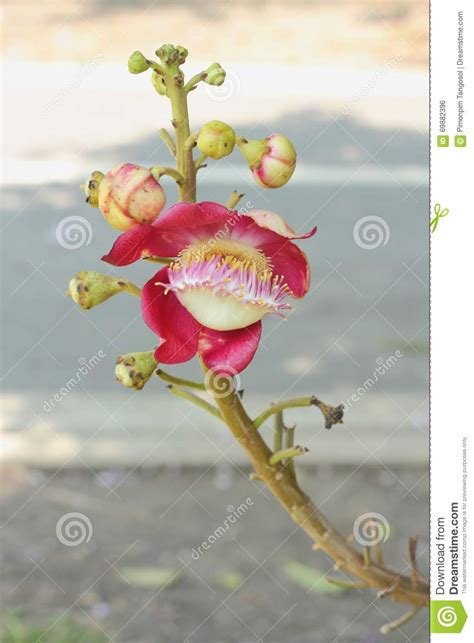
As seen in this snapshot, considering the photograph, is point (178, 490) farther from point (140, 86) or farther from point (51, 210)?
point (140, 86)

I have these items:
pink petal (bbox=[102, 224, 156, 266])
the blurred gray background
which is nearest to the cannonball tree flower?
pink petal (bbox=[102, 224, 156, 266])

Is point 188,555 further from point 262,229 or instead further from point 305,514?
point 262,229

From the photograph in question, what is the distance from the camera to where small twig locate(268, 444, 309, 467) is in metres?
0.56

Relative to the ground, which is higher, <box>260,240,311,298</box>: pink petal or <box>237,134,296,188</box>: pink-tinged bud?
<box>237,134,296,188</box>: pink-tinged bud

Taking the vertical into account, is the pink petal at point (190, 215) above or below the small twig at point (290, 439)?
above

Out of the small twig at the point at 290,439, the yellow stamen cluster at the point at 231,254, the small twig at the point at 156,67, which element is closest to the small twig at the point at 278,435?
the small twig at the point at 290,439

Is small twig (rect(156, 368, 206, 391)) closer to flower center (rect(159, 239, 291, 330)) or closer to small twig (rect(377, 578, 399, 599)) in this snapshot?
flower center (rect(159, 239, 291, 330))

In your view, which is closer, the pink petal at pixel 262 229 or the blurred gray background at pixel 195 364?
the pink petal at pixel 262 229

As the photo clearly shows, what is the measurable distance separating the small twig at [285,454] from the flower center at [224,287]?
0.29 feet

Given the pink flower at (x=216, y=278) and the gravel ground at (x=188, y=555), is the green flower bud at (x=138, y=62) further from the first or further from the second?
the gravel ground at (x=188, y=555)

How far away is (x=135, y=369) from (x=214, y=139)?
13cm

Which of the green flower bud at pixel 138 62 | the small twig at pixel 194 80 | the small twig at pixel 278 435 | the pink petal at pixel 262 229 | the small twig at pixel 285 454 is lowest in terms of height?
the small twig at pixel 285 454

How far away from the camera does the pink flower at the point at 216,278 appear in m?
0.51
